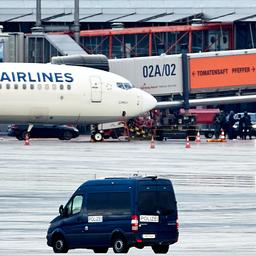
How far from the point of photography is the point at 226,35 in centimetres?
9512

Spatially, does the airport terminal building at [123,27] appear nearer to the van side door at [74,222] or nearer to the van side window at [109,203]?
the van side door at [74,222]

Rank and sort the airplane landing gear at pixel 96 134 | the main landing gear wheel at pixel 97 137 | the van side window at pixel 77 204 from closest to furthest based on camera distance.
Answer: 1. the van side window at pixel 77 204
2. the main landing gear wheel at pixel 97 137
3. the airplane landing gear at pixel 96 134

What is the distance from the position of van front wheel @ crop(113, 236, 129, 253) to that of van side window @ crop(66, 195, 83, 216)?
1.50 meters

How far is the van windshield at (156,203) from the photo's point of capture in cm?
2905

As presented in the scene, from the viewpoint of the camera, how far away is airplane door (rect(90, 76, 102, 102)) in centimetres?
7219

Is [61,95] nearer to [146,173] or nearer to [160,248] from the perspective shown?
[146,173]

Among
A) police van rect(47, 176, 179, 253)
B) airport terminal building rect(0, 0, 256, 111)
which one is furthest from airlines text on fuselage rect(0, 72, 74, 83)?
police van rect(47, 176, 179, 253)

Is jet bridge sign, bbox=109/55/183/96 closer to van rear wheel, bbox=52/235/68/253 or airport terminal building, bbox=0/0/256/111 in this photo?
airport terminal building, bbox=0/0/256/111

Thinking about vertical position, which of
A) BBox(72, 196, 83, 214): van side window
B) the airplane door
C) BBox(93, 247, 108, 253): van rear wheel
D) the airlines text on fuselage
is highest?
→ the airlines text on fuselage

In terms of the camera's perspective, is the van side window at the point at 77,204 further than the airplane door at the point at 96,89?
No

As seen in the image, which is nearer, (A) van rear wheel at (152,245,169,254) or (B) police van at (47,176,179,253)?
(B) police van at (47,176,179,253)

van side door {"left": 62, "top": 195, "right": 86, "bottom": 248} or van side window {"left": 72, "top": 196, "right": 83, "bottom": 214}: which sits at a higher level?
van side window {"left": 72, "top": 196, "right": 83, "bottom": 214}

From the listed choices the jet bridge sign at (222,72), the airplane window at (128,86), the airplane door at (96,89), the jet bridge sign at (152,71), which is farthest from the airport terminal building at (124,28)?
the airplane door at (96,89)

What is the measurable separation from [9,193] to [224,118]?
41.9 meters
